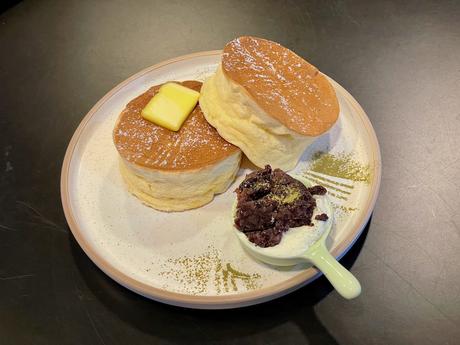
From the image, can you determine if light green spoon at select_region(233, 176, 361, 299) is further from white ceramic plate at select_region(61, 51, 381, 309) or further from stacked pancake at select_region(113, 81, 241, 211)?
stacked pancake at select_region(113, 81, 241, 211)

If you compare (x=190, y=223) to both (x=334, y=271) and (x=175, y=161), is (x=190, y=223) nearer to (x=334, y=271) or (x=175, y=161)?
(x=175, y=161)

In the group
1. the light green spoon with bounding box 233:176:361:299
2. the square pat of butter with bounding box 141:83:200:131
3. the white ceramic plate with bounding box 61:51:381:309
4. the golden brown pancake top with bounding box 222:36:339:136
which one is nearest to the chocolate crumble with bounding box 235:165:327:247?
the light green spoon with bounding box 233:176:361:299

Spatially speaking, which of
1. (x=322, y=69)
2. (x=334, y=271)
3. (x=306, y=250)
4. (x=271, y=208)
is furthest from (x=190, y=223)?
(x=322, y=69)

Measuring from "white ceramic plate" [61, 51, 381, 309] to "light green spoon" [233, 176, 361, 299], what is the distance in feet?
0.29

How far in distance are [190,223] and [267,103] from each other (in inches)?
23.4

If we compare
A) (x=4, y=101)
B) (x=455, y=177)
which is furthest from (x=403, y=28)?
(x=4, y=101)

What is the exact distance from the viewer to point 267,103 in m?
1.88

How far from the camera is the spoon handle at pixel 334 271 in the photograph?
1491 mm

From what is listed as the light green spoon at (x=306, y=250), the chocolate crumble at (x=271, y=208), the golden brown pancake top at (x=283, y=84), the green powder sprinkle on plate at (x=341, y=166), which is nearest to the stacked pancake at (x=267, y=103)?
the golden brown pancake top at (x=283, y=84)

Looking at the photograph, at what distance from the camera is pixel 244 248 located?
181cm

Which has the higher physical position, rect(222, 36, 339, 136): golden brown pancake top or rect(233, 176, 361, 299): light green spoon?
rect(222, 36, 339, 136): golden brown pancake top

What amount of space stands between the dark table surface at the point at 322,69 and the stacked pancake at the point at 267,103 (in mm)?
478

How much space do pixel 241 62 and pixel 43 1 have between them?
2092 mm

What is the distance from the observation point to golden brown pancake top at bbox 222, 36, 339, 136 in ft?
6.21
